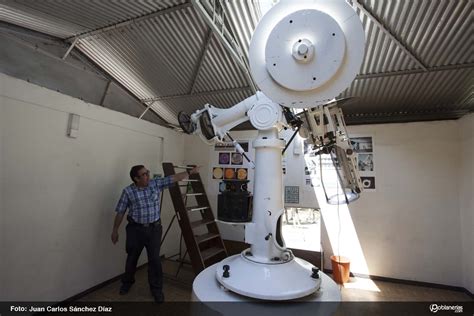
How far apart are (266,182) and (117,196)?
2.25 m

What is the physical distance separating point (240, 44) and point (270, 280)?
228 centimetres

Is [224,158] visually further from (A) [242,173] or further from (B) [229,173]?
(A) [242,173]

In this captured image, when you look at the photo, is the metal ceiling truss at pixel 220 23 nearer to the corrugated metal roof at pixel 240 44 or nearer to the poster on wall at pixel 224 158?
the corrugated metal roof at pixel 240 44

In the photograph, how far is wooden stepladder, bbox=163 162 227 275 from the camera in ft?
8.98

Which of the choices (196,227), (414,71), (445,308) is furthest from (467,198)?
(196,227)

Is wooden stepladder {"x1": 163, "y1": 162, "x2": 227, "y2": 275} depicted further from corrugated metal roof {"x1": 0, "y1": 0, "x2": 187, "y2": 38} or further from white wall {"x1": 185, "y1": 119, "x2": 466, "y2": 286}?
corrugated metal roof {"x1": 0, "y1": 0, "x2": 187, "y2": 38}

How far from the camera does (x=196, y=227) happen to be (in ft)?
10.0

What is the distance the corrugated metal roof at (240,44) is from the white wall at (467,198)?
349 mm

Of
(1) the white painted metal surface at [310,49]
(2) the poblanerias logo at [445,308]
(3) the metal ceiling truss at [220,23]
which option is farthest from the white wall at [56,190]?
(2) the poblanerias logo at [445,308]

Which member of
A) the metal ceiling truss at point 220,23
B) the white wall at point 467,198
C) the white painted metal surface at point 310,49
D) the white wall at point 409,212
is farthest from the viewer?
the white wall at point 409,212

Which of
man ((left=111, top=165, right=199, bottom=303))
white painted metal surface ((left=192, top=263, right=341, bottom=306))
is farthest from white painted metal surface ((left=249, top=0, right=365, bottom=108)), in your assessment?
man ((left=111, top=165, right=199, bottom=303))

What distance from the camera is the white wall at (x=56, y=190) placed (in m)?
1.98

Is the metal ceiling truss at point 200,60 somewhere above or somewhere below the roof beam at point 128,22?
below

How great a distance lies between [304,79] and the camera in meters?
1.19
